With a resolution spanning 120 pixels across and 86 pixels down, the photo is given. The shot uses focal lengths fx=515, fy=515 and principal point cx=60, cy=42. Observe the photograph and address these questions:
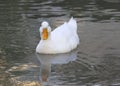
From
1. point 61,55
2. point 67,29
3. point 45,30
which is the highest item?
point 45,30

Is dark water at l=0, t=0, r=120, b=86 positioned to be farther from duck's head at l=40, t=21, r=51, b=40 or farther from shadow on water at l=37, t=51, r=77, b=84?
duck's head at l=40, t=21, r=51, b=40

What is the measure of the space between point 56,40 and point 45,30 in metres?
0.47

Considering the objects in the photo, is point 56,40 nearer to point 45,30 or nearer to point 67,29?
point 45,30

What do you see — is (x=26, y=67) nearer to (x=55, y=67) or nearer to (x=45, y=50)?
(x=55, y=67)

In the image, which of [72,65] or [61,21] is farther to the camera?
[61,21]

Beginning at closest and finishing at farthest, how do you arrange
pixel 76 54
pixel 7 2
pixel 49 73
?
pixel 49 73 < pixel 76 54 < pixel 7 2

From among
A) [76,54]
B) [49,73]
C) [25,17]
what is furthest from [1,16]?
[49,73]

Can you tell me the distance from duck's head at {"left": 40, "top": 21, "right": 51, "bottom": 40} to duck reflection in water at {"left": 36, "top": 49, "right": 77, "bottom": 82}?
52 centimetres

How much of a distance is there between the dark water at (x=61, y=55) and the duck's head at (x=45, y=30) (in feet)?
1.40

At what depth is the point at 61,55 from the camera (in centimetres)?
1276

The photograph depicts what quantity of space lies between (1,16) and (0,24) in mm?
937

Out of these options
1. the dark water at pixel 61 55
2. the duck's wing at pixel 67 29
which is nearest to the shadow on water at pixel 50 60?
the dark water at pixel 61 55

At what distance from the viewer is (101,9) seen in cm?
1697

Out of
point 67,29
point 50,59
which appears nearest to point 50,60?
point 50,59
